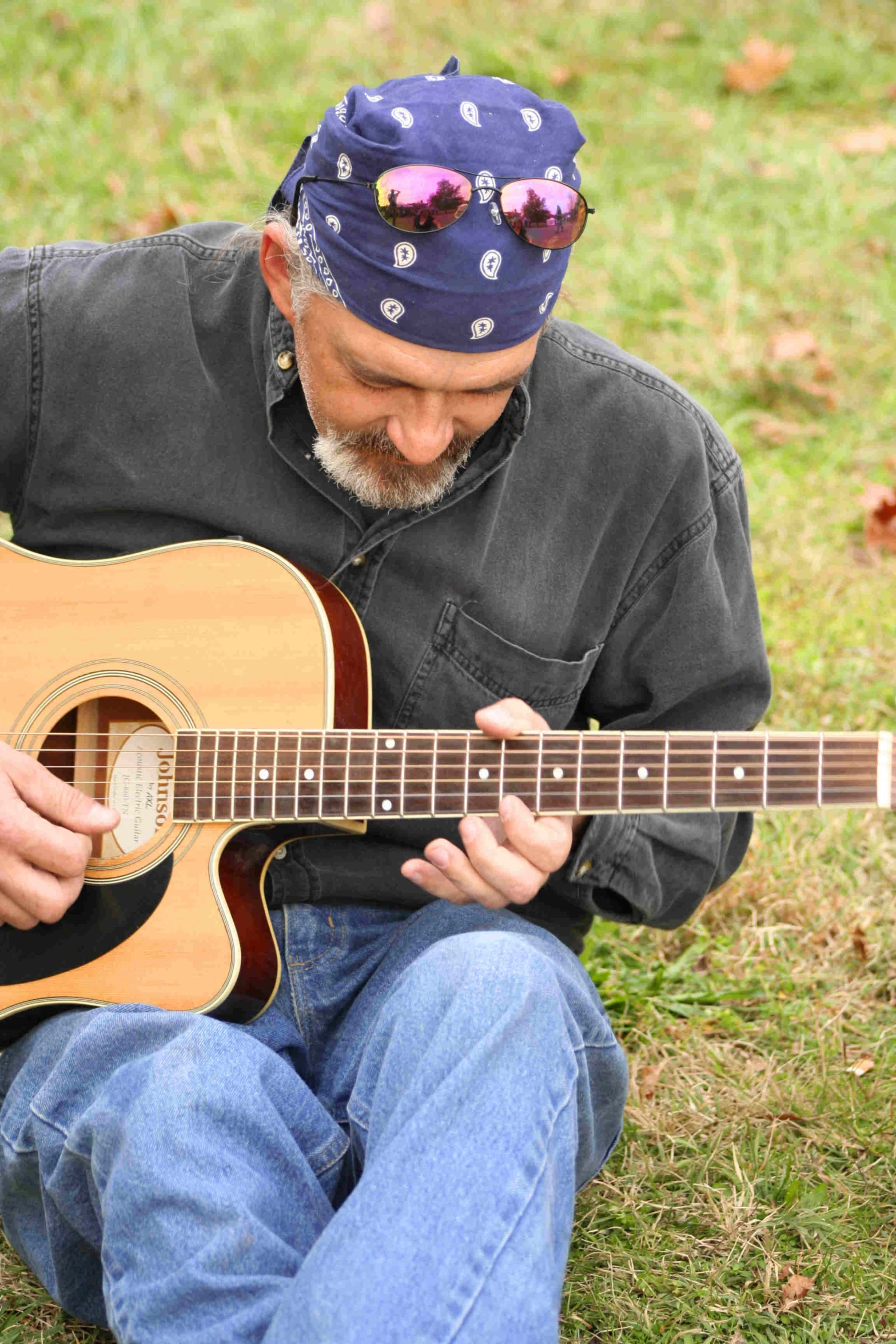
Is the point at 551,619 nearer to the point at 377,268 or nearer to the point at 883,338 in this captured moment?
the point at 377,268

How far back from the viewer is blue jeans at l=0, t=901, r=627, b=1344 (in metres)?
1.48

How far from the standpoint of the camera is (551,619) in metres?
2.21

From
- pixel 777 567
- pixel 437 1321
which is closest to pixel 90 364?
pixel 437 1321

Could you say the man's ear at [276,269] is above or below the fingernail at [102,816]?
above

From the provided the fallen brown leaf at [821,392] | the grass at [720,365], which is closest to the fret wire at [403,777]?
the grass at [720,365]

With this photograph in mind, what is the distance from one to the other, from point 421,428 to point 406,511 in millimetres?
199

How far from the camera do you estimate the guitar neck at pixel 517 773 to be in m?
1.88

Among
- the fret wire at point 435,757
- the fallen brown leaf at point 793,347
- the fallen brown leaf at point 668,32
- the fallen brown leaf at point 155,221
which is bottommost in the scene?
the fallen brown leaf at point 793,347

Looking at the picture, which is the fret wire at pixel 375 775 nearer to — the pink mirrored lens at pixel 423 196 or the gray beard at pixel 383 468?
the gray beard at pixel 383 468

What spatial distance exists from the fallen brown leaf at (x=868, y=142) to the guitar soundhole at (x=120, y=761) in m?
4.31

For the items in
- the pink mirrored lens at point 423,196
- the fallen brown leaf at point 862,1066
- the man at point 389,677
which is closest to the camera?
the man at point 389,677

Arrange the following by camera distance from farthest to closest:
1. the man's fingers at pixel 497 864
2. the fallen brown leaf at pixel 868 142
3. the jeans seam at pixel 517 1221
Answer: the fallen brown leaf at pixel 868 142, the man's fingers at pixel 497 864, the jeans seam at pixel 517 1221

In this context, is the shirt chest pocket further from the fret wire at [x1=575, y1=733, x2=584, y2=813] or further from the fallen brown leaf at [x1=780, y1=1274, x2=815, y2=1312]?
the fallen brown leaf at [x1=780, y1=1274, x2=815, y2=1312]

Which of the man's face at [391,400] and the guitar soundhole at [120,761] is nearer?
the man's face at [391,400]
